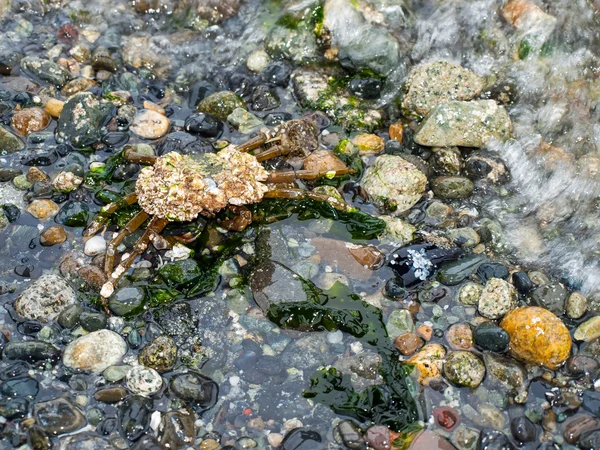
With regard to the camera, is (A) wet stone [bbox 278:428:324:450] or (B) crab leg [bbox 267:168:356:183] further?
(B) crab leg [bbox 267:168:356:183]

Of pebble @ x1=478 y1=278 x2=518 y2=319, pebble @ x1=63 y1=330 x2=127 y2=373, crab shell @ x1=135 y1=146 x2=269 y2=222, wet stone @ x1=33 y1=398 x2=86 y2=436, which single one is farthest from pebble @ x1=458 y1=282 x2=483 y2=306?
wet stone @ x1=33 y1=398 x2=86 y2=436

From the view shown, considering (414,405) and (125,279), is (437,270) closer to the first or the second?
(414,405)

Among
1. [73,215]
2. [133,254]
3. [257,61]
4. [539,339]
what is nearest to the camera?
[539,339]

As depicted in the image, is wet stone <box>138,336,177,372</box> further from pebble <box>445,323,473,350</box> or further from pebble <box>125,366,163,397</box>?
pebble <box>445,323,473,350</box>

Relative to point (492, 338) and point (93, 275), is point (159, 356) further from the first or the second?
point (492, 338)

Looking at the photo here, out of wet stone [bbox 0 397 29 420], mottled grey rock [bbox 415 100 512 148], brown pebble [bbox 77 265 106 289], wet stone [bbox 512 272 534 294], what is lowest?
wet stone [bbox 0 397 29 420]

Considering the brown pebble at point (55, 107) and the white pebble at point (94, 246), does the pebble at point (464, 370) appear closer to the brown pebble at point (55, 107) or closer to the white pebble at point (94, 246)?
the white pebble at point (94, 246)

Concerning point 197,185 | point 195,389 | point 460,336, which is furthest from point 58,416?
point 460,336
